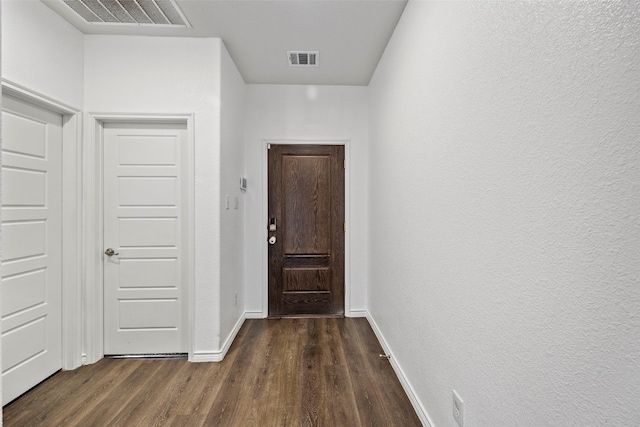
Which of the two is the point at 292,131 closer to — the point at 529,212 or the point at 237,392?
the point at 237,392

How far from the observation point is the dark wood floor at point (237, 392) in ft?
6.10

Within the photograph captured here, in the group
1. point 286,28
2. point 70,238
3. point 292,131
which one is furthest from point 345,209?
point 70,238

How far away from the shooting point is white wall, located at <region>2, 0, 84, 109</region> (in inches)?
75.2

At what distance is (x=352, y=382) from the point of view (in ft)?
7.36

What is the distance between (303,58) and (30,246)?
259cm

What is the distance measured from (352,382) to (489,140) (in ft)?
6.14

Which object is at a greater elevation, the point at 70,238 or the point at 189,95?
the point at 189,95

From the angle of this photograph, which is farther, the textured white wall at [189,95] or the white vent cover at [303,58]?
the white vent cover at [303,58]

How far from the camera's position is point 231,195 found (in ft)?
9.85

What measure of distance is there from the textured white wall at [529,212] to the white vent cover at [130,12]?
1.70 metres

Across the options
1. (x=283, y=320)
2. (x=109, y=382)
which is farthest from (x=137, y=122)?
(x=283, y=320)

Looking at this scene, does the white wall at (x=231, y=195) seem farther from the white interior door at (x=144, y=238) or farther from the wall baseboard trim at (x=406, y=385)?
the wall baseboard trim at (x=406, y=385)

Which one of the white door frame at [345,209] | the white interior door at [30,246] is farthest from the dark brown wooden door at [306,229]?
the white interior door at [30,246]

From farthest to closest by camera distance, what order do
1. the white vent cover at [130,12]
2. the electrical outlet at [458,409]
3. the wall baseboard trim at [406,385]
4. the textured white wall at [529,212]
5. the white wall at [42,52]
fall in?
1. the white vent cover at [130,12]
2. the white wall at [42,52]
3. the wall baseboard trim at [406,385]
4. the electrical outlet at [458,409]
5. the textured white wall at [529,212]
